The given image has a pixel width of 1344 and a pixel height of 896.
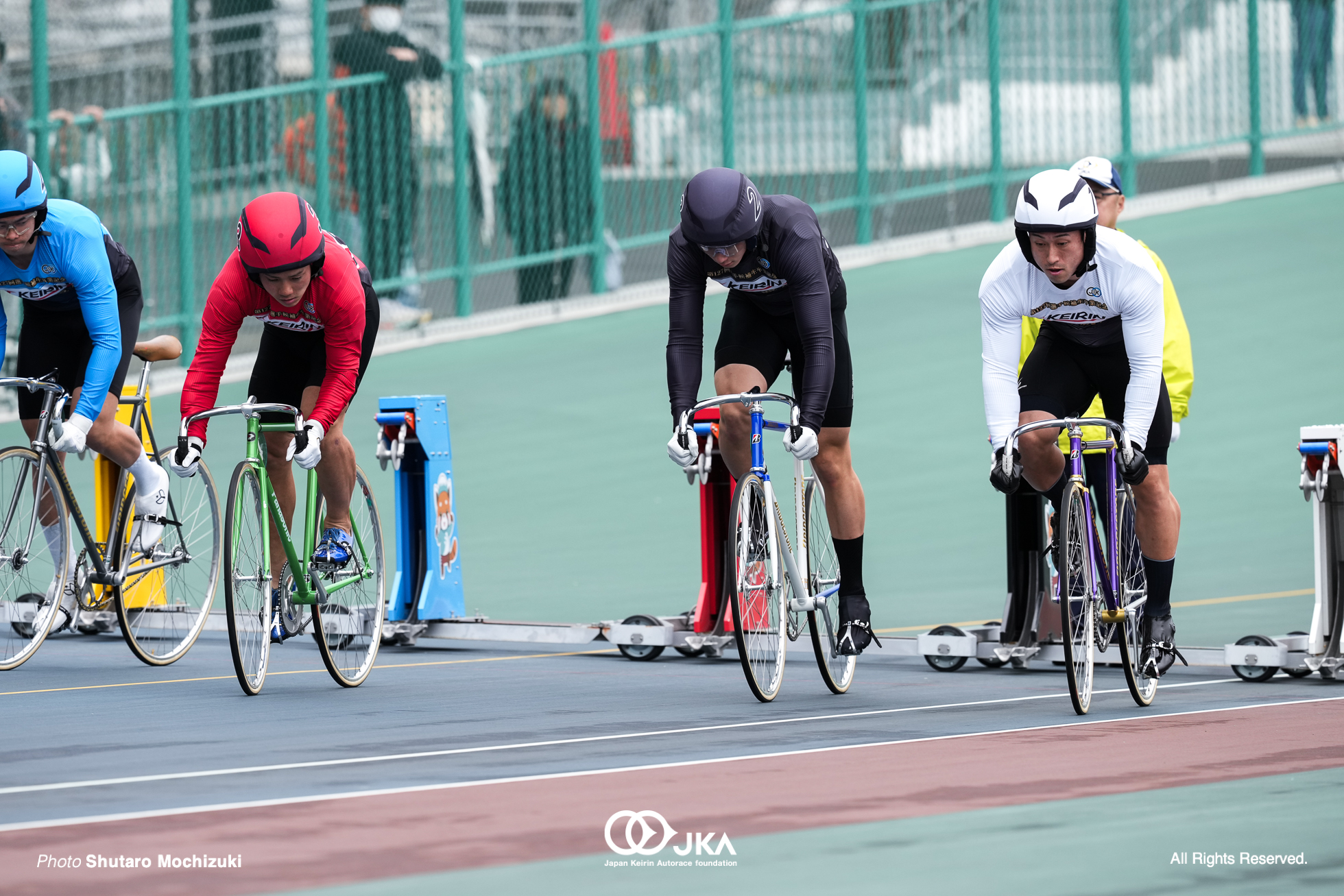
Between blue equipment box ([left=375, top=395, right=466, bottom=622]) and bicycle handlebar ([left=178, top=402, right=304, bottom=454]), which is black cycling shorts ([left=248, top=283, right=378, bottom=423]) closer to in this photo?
bicycle handlebar ([left=178, top=402, right=304, bottom=454])

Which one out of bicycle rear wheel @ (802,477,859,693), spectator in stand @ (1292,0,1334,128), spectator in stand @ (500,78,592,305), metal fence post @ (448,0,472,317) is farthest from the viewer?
spectator in stand @ (1292,0,1334,128)

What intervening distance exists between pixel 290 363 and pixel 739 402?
5.92 ft

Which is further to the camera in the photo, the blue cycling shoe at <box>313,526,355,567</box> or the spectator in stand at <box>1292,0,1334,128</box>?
the spectator in stand at <box>1292,0,1334,128</box>

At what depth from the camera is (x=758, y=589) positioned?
7.07 m

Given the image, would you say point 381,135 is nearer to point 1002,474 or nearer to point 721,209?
point 721,209

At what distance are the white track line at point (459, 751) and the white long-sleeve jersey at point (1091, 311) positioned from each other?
39.3 inches

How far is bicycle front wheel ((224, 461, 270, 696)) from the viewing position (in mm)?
6953

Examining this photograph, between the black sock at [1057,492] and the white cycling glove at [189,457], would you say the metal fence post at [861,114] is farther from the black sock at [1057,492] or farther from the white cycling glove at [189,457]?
the white cycling glove at [189,457]

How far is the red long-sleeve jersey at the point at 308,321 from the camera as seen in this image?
24.1ft

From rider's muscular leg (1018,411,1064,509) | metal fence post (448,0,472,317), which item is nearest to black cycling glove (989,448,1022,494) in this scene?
rider's muscular leg (1018,411,1064,509)

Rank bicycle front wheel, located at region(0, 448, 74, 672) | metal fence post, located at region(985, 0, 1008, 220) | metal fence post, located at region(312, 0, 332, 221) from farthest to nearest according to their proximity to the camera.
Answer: metal fence post, located at region(985, 0, 1008, 220)
metal fence post, located at region(312, 0, 332, 221)
bicycle front wheel, located at region(0, 448, 74, 672)

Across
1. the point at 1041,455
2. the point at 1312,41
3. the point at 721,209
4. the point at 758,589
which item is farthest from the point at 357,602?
the point at 1312,41

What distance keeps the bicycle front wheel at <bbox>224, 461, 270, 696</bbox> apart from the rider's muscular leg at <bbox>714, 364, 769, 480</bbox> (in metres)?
1.72

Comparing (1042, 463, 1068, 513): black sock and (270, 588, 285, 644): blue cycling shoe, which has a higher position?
(1042, 463, 1068, 513): black sock
